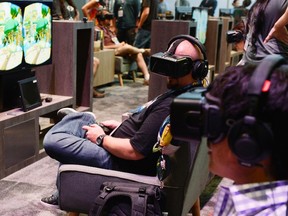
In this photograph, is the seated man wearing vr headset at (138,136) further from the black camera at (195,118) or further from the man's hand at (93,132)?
the black camera at (195,118)

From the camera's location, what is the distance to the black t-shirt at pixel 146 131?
6.39 feet

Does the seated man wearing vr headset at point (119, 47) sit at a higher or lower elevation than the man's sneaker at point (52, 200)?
higher

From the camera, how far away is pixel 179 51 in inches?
81.1

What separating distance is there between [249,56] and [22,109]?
1.57 meters

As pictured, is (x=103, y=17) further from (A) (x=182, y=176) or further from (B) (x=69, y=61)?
(A) (x=182, y=176)

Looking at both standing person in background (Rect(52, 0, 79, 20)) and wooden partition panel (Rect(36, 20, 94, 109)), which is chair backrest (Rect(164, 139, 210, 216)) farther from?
standing person in background (Rect(52, 0, 79, 20))

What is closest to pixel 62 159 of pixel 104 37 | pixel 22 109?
pixel 22 109

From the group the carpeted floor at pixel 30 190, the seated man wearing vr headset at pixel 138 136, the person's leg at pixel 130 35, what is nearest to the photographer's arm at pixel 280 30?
the seated man wearing vr headset at pixel 138 136

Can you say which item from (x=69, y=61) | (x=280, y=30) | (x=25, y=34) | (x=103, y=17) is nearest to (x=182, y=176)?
(x=280, y=30)

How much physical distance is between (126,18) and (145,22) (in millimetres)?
422

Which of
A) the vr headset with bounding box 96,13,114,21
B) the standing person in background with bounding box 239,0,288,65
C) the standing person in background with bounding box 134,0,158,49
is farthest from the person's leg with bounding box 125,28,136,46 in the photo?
the standing person in background with bounding box 239,0,288,65

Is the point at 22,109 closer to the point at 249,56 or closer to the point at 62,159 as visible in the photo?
the point at 62,159

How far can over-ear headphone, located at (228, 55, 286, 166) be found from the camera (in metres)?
0.80

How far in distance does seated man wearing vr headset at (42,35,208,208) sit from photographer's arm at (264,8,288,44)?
80 centimetres
